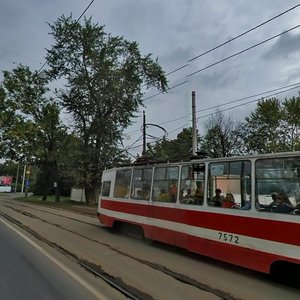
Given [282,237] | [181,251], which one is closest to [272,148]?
[181,251]

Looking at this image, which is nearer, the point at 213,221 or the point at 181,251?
the point at 213,221

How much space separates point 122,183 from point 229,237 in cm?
674

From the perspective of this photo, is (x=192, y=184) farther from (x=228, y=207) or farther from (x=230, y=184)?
(x=228, y=207)

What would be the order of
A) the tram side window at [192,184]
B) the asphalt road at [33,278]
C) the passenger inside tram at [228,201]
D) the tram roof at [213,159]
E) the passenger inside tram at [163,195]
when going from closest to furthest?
the asphalt road at [33,278] → the tram roof at [213,159] → the passenger inside tram at [228,201] → the tram side window at [192,184] → the passenger inside tram at [163,195]

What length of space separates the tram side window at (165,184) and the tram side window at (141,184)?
0.42 meters

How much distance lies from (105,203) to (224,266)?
773 cm

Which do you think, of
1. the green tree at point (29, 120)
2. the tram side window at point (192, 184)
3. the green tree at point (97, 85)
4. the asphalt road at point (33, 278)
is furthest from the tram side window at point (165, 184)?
the green tree at point (29, 120)

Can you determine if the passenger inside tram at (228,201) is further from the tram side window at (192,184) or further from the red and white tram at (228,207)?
the tram side window at (192,184)

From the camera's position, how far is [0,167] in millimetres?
155000

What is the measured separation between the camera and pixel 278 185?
9.23 m

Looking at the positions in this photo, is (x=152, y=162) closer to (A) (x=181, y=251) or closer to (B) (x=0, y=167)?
(A) (x=181, y=251)

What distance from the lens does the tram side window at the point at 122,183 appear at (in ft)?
52.1

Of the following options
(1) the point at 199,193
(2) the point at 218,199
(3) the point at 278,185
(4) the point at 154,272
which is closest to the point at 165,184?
(1) the point at 199,193

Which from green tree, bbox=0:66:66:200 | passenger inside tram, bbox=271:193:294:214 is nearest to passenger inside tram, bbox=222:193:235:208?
passenger inside tram, bbox=271:193:294:214
